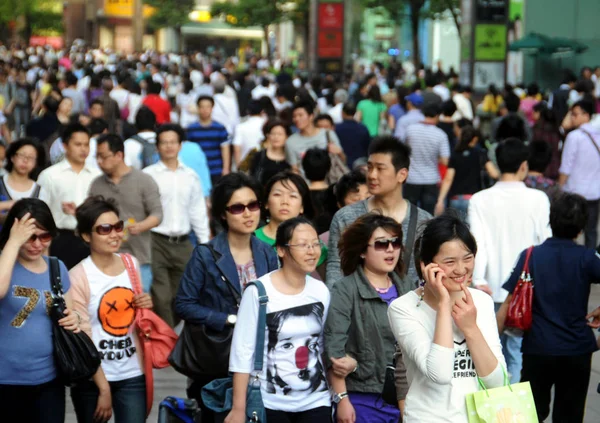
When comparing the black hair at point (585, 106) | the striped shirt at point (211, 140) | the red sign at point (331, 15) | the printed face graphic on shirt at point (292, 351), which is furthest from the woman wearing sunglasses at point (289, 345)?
the red sign at point (331, 15)

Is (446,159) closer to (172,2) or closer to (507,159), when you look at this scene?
(507,159)

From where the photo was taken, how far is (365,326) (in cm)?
512

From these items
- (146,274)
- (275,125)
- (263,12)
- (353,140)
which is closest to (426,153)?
(353,140)

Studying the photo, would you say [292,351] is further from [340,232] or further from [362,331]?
[340,232]

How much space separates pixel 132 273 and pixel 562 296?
7.38 ft

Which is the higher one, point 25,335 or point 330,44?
point 330,44

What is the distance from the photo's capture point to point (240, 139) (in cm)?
1316

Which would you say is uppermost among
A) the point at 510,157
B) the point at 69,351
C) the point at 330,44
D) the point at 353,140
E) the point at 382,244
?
the point at 330,44

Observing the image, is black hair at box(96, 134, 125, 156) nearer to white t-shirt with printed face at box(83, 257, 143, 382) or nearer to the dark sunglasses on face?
white t-shirt with printed face at box(83, 257, 143, 382)

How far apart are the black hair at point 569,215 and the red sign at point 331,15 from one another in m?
30.6

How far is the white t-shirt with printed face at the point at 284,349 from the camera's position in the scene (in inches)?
193

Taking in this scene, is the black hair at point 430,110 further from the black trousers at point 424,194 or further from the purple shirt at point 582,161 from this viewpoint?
the purple shirt at point 582,161

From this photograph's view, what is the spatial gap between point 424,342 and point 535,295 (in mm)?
2166

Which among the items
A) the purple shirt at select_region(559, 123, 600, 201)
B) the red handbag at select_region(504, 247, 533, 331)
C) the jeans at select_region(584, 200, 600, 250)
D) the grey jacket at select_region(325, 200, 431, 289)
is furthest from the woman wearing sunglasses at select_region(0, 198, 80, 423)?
the jeans at select_region(584, 200, 600, 250)
